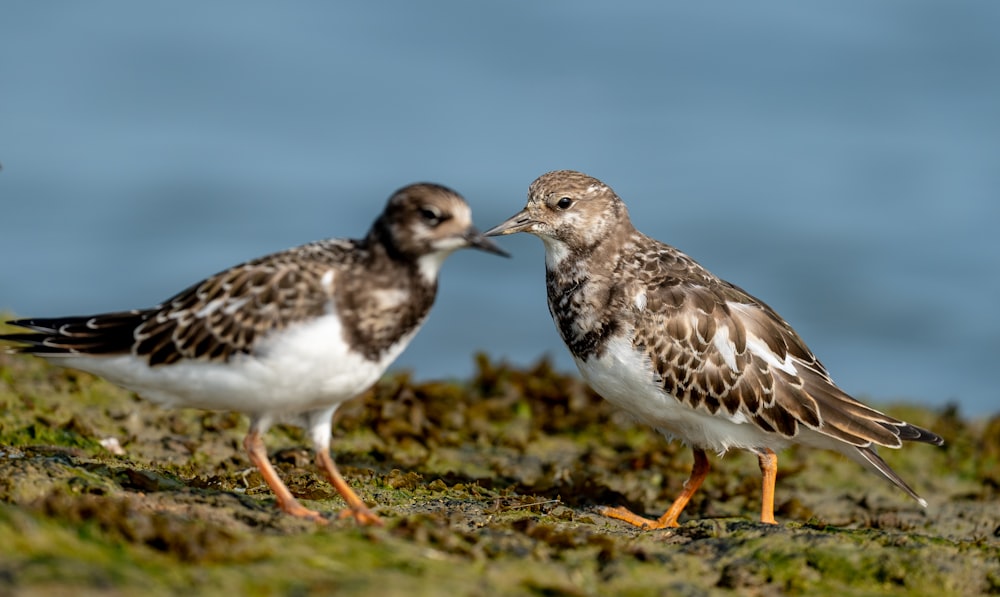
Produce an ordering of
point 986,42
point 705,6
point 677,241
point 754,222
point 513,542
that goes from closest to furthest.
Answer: point 513,542, point 677,241, point 754,222, point 986,42, point 705,6

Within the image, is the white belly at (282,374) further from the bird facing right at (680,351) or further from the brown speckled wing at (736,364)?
the brown speckled wing at (736,364)

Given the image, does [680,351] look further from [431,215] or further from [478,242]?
[431,215]

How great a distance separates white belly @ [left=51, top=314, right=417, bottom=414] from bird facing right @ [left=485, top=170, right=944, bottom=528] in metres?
2.04

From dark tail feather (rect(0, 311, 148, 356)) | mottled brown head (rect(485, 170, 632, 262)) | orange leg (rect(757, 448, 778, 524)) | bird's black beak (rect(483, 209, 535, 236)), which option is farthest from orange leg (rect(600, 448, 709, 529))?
dark tail feather (rect(0, 311, 148, 356))

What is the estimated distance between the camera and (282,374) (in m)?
5.23

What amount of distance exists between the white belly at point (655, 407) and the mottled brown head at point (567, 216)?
841mm

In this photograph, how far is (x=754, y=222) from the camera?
2236cm

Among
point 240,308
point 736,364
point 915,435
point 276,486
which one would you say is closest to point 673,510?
point 736,364

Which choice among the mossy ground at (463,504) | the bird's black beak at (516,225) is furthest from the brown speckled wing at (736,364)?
the bird's black beak at (516,225)

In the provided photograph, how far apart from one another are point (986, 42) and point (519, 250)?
1642cm

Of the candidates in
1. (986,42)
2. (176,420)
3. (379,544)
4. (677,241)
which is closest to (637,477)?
(176,420)

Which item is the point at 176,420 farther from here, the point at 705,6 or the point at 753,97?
the point at 705,6

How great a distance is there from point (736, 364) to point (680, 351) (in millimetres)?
429

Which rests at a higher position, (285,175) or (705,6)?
(705,6)
